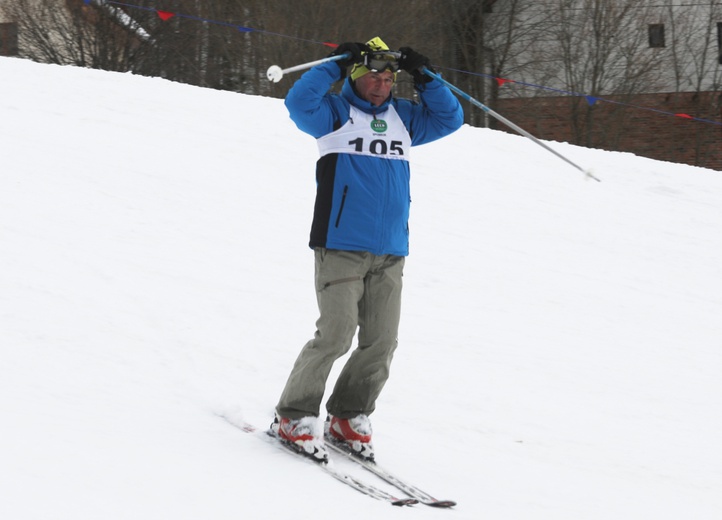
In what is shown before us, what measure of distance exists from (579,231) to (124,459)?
6447mm

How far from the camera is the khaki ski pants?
4121 millimetres

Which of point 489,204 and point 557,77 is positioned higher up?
point 557,77

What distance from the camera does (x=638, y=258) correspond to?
Answer: 350 inches

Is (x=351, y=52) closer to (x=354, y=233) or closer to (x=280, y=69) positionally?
(x=280, y=69)

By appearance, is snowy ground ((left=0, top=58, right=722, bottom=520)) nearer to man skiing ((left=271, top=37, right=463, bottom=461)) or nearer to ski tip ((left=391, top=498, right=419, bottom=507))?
ski tip ((left=391, top=498, right=419, bottom=507))

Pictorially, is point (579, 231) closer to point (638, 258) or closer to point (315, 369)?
point (638, 258)

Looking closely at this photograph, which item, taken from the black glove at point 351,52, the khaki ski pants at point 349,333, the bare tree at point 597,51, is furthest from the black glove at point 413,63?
the bare tree at point 597,51

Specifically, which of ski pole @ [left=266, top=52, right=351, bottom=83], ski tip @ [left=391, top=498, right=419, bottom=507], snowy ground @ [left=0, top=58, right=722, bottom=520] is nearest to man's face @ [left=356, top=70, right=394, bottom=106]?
ski pole @ [left=266, top=52, right=351, bottom=83]

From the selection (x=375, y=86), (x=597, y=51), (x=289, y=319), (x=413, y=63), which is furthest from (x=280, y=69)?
(x=597, y=51)

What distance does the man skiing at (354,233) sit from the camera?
162 inches

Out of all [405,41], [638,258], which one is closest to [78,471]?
[638,258]

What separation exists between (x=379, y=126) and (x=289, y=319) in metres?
2.31

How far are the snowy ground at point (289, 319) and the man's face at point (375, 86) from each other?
1.47 metres

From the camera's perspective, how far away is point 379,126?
4234 millimetres
